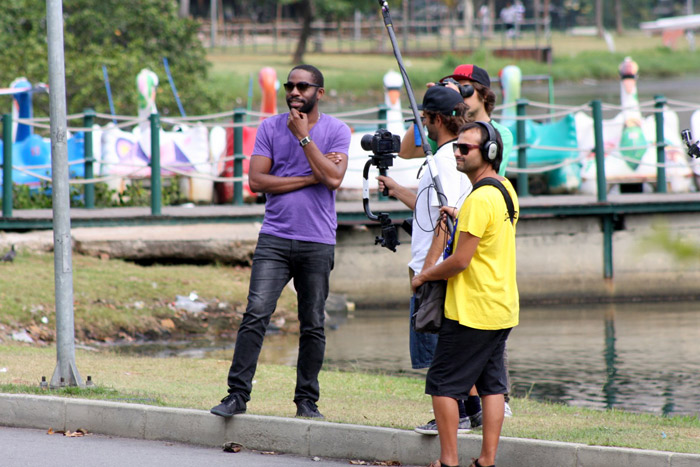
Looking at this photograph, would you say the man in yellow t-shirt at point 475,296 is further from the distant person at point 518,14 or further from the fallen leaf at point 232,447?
the distant person at point 518,14

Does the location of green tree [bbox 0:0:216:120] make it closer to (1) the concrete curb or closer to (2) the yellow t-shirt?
(1) the concrete curb

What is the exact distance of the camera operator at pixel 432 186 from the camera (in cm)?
602

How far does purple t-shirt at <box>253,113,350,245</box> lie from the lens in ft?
21.4

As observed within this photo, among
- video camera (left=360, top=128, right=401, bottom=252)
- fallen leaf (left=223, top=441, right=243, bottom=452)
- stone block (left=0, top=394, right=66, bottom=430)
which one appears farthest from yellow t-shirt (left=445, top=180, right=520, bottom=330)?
stone block (left=0, top=394, right=66, bottom=430)

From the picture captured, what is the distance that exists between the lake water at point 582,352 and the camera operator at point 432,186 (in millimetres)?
2742

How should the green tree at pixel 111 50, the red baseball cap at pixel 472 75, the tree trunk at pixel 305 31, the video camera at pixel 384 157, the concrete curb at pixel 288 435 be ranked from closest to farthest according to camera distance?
the concrete curb at pixel 288 435
the video camera at pixel 384 157
the red baseball cap at pixel 472 75
the green tree at pixel 111 50
the tree trunk at pixel 305 31

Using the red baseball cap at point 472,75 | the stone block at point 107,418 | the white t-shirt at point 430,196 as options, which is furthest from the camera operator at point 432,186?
the stone block at point 107,418

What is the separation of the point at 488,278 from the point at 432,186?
80cm

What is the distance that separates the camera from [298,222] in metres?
6.52

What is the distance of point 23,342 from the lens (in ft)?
35.2

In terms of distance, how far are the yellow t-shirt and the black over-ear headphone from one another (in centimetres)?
15

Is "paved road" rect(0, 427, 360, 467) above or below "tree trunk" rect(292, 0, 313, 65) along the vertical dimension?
below

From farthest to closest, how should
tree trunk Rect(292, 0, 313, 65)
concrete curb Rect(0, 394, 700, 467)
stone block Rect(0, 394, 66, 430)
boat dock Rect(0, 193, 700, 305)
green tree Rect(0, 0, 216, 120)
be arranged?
1. tree trunk Rect(292, 0, 313, 65)
2. green tree Rect(0, 0, 216, 120)
3. boat dock Rect(0, 193, 700, 305)
4. stone block Rect(0, 394, 66, 430)
5. concrete curb Rect(0, 394, 700, 467)

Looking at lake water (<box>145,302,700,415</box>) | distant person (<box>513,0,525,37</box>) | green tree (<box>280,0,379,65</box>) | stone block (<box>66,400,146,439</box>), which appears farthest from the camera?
distant person (<box>513,0,525,37</box>)
